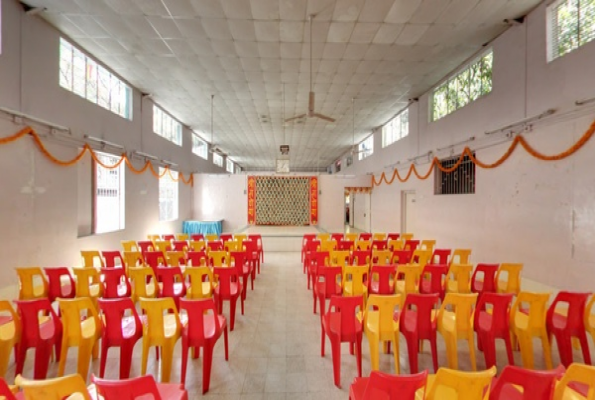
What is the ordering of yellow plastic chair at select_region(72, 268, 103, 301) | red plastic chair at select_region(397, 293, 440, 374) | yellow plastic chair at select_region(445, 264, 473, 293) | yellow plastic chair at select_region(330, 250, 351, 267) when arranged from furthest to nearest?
yellow plastic chair at select_region(330, 250, 351, 267) < yellow plastic chair at select_region(445, 264, 473, 293) < yellow plastic chair at select_region(72, 268, 103, 301) < red plastic chair at select_region(397, 293, 440, 374)

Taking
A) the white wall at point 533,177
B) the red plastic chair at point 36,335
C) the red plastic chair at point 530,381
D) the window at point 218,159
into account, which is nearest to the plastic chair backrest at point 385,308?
the red plastic chair at point 530,381

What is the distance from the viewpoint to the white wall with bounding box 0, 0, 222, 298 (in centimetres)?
419

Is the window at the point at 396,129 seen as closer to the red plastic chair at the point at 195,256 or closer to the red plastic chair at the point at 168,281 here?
the red plastic chair at the point at 195,256

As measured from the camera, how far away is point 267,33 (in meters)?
5.09

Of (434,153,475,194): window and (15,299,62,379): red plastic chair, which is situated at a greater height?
(434,153,475,194): window

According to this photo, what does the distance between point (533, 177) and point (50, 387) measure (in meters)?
6.24

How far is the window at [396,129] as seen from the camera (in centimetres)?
973

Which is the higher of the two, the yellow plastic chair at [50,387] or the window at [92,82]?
the window at [92,82]

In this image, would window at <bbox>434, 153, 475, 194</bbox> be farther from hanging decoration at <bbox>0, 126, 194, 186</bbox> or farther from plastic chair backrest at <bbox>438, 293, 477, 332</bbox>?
hanging decoration at <bbox>0, 126, 194, 186</bbox>

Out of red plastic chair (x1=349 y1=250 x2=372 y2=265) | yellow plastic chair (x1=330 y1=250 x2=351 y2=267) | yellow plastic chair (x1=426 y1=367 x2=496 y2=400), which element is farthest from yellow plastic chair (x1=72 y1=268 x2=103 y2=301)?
yellow plastic chair (x1=426 y1=367 x2=496 y2=400)

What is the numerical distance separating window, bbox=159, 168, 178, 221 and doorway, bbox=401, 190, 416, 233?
855 cm

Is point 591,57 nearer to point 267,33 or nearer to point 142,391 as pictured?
point 267,33

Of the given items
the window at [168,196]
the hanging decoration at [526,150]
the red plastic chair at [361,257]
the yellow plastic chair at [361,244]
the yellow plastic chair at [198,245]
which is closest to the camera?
the hanging decoration at [526,150]

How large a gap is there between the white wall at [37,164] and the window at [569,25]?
850 centimetres
